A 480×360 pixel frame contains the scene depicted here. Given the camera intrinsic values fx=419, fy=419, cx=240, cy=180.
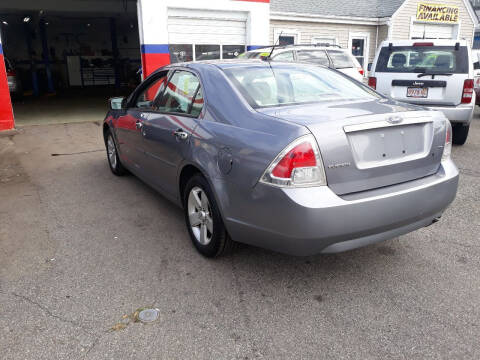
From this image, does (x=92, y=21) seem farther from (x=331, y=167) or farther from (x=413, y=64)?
(x=331, y=167)

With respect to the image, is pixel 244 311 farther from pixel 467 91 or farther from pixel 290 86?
pixel 467 91

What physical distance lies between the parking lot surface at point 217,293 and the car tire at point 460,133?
345cm

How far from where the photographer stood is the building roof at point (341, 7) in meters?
16.8

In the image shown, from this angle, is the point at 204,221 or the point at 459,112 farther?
the point at 459,112

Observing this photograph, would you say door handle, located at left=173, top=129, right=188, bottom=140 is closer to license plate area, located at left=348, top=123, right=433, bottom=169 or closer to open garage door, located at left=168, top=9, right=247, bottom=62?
license plate area, located at left=348, top=123, right=433, bottom=169

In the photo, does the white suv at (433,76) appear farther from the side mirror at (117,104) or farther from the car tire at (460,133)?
the side mirror at (117,104)

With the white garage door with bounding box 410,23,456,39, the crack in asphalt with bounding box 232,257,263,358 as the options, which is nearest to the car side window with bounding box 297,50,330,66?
the crack in asphalt with bounding box 232,257,263,358

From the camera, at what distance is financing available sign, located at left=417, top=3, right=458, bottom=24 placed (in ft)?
63.9

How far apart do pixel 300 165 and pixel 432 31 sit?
70.3 ft

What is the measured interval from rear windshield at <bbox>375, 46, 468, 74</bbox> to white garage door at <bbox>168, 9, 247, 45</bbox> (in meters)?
5.73

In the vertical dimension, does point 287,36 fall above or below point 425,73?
above

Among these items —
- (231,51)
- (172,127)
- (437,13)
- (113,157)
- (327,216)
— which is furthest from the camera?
(437,13)

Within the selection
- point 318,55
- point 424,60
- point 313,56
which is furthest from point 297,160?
point 318,55

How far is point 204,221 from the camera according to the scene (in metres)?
3.47
